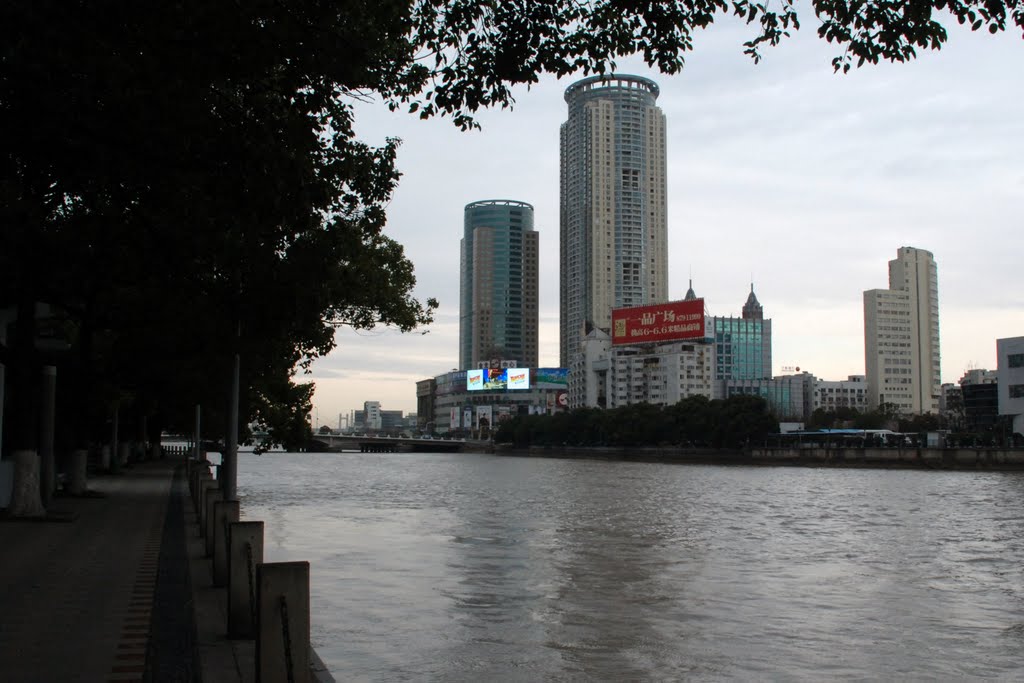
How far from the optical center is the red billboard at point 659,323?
16925 centimetres

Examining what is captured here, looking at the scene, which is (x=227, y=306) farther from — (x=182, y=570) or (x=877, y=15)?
(x=877, y=15)

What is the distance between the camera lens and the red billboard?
16925 centimetres

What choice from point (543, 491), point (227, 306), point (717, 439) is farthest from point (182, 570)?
point (717, 439)

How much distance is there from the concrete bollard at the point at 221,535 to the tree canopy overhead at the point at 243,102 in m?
4.06

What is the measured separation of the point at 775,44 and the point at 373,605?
1102cm

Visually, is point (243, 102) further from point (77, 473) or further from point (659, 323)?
point (659, 323)

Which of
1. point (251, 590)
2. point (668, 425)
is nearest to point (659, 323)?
point (668, 425)

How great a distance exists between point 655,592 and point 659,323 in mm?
159708

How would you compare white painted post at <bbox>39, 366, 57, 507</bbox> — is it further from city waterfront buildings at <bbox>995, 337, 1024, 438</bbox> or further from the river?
city waterfront buildings at <bbox>995, 337, 1024, 438</bbox>

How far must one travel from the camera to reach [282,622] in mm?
8203

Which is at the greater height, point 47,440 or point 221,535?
point 47,440

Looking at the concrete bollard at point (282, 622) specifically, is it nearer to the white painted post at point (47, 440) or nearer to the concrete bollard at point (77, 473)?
the white painted post at point (47, 440)

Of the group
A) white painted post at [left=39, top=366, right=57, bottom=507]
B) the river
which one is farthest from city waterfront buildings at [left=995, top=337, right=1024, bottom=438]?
white painted post at [left=39, top=366, right=57, bottom=507]

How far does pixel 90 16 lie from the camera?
10.5m
